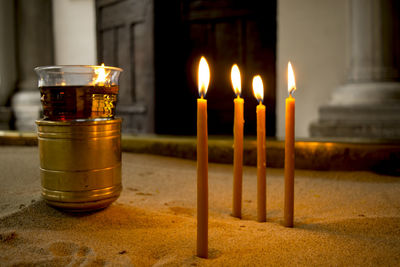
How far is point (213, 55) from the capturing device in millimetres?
5227

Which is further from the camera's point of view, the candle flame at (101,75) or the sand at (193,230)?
the candle flame at (101,75)

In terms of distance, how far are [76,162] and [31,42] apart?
5886 mm

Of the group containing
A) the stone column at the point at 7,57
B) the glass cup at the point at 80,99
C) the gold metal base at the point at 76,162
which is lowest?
the gold metal base at the point at 76,162

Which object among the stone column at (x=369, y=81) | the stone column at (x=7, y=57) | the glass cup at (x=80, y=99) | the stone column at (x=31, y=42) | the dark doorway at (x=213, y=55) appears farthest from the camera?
the stone column at (x=31, y=42)

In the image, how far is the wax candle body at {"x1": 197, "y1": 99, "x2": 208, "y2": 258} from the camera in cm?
112

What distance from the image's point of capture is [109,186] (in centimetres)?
143

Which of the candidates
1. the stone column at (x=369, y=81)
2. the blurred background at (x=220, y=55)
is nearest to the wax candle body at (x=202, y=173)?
the blurred background at (x=220, y=55)

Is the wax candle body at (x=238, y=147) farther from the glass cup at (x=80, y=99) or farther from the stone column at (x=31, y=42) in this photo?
the stone column at (x=31, y=42)

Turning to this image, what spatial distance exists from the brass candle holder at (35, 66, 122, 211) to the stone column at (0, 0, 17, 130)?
5.49 metres

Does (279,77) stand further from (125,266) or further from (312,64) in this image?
(125,266)

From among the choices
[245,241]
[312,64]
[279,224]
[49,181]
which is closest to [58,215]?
[49,181]

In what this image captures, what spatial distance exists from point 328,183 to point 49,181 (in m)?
1.65

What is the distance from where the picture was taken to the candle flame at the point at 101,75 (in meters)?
1.50

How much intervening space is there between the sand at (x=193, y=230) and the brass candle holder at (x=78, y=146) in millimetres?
107
